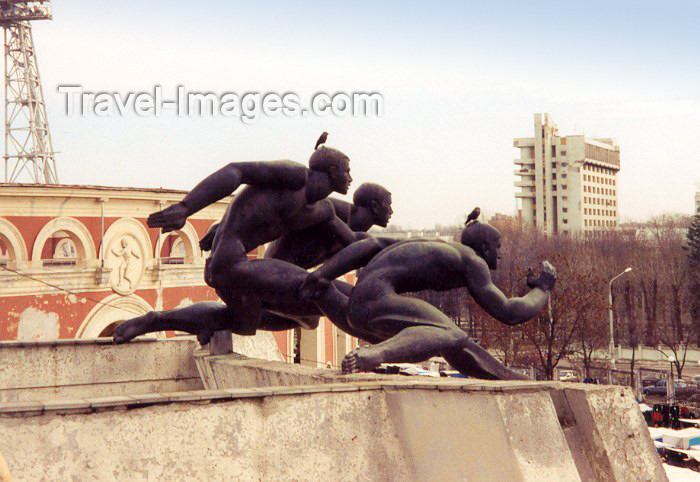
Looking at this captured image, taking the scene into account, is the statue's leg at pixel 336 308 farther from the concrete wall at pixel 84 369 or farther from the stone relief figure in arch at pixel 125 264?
the stone relief figure in arch at pixel 125 264

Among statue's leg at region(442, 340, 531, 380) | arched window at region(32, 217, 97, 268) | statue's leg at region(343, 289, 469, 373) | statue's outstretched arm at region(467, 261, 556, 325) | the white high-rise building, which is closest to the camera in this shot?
statue's leg at region(343, 289, 469, 373)

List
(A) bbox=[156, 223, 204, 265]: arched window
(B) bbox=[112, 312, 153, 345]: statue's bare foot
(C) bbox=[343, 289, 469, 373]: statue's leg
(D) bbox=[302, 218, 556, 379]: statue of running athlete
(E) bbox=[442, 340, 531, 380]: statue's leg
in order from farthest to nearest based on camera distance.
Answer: (A) bbox=[156, 223, 204, 265]: arched window < (B) bbox=[112, 312, 153, 345]: statue's bare foot < (E) bbox=[442, 340, 531, 380]: statue's leg < (D) bbox=[302, 218, 556, 379]: statue of running athlete < (C) bbox=[343, 289, 469, 373]: statue's leg

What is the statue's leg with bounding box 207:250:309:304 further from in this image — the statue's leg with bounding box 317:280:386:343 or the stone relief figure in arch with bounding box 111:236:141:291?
the stone relief figure in arch with bounding box 111:236:141:291

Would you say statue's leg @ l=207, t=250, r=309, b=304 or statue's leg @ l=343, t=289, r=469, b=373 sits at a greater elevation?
statue's leg @ l=207, t=250, r=309, b=304

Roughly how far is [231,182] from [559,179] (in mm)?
93539

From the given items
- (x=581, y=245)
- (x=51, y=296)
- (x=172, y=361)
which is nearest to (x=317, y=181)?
(x=172, y=361)

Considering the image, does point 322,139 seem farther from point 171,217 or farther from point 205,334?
point 205,334

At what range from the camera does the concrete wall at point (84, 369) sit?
24.5 ft

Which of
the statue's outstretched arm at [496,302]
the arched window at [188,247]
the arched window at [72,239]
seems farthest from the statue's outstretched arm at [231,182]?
the arched window at [188,247]

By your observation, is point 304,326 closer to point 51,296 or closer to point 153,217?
point 153,217

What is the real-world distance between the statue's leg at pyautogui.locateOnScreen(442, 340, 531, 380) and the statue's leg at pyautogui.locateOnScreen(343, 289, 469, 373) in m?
0.07

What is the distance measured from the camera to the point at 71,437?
4055 millimetres

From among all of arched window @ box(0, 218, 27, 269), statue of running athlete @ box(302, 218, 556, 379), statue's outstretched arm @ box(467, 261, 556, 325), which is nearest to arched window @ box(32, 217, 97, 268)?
arched window @ box(0, 218, 27, 269)

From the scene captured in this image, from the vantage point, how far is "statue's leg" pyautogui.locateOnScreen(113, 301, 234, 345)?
23.7ft
